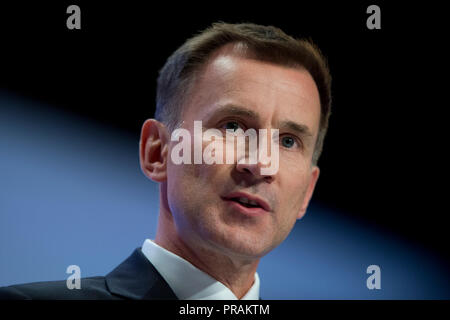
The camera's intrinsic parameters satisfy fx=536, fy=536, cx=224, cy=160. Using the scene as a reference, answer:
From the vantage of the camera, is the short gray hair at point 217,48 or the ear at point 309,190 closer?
the short gray hair at point 217,48

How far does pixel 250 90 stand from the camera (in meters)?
1.90

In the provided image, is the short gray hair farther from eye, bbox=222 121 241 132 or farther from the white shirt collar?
the white shirt collar

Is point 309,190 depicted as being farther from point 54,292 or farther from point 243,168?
point 54,292

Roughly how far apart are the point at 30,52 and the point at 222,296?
4.47 ft

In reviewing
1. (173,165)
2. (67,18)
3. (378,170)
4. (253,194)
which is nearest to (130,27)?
(67,18)

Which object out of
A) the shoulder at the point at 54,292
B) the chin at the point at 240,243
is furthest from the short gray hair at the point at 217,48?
the shoulder at the point at 54,292

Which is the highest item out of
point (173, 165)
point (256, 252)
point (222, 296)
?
point (173, 165)

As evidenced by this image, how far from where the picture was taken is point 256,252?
1.83 meters

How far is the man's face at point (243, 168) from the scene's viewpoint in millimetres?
1809

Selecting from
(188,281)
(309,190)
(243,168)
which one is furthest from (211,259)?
(309,190)

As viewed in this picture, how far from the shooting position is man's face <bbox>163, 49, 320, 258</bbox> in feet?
5.93

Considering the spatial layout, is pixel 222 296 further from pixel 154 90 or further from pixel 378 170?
pixel 378 170

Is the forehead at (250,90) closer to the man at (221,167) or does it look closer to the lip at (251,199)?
the man at (221,167)

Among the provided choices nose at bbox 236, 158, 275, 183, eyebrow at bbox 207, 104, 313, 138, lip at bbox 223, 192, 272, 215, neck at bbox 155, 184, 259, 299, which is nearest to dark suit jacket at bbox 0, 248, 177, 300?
neck at bbox 155, 184, 259, 299
